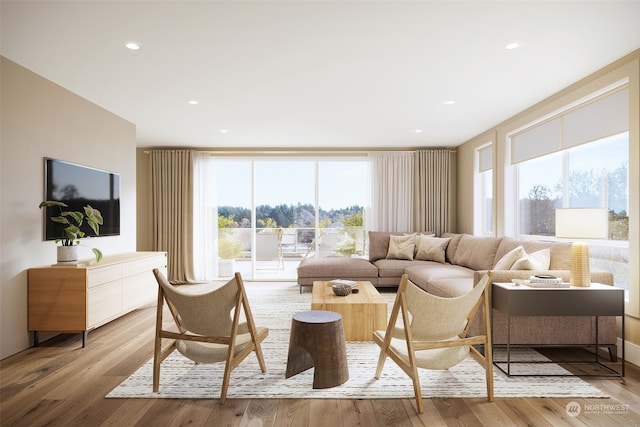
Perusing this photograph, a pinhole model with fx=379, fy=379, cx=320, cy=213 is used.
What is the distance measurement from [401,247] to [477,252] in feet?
4.63

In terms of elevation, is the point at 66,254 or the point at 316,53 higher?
the point at 316,53

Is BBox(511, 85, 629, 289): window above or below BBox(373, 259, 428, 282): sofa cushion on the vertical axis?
above

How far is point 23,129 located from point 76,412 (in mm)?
2415

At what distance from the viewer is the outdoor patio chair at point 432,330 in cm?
215

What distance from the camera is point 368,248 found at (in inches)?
261

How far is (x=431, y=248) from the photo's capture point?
19.3ft

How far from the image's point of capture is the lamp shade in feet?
8.39

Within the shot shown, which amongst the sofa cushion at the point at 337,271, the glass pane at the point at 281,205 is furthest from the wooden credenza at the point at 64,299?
the glass pane at the point at 281,205

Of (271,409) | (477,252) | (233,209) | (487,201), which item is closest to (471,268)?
(477,252)

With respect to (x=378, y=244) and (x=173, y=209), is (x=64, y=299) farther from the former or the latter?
(x=378, y=244)

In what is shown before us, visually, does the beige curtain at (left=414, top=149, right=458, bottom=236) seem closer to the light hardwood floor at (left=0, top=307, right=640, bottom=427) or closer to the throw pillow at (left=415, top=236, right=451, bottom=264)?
the throw pillow at (left=415, top=236, right=451, bottom=264)

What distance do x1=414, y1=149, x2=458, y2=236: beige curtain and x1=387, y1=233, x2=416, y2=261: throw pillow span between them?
69cm

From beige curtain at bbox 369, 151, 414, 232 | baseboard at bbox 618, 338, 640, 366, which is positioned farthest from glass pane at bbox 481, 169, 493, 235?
baseboard at bbox 618, 338, 640, 366

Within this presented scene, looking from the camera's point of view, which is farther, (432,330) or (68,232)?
(68,232)
